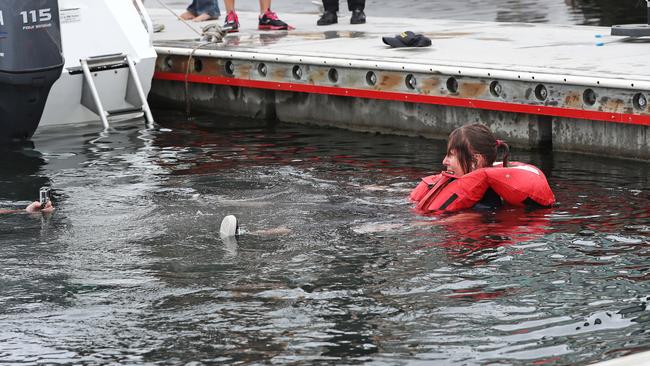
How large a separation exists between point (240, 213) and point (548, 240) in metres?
2.11

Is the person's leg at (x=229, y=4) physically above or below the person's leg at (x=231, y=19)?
above

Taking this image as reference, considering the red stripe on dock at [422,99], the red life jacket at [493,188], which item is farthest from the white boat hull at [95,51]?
the red life jacket at [493,188]

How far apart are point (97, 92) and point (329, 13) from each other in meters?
3.60

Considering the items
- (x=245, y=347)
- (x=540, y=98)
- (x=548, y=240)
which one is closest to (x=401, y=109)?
(x=540, y=98)

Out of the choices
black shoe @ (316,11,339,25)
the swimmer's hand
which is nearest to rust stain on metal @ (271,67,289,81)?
black shoe @ (316,11,339,25)

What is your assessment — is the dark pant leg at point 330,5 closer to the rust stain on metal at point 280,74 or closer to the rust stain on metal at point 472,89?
the rust stain on metal at point 280,74

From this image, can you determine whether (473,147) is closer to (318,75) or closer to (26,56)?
(318,75)

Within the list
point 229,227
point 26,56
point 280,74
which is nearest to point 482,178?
point 229,227

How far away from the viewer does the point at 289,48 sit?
1266cm

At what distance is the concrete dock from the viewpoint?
985 cm

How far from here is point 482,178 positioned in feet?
24.9

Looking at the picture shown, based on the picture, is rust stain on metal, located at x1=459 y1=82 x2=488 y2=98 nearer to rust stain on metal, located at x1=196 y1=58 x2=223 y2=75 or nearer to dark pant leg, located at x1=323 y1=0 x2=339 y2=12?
rust stain on metal, located at x1=196 y1=58 x2=223 y2=75

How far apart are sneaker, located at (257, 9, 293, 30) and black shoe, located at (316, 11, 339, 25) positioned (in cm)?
39

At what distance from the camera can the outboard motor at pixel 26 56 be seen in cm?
1118
